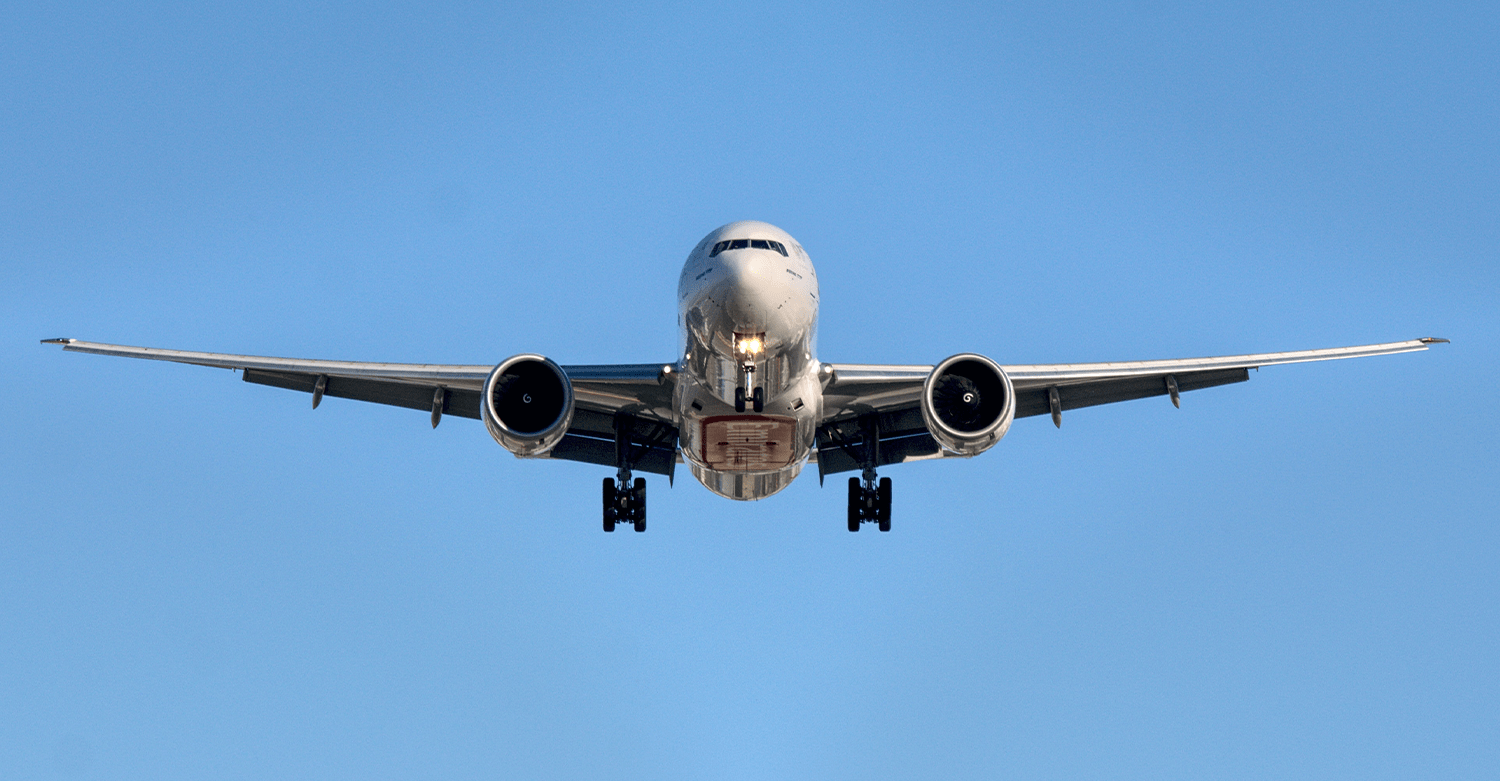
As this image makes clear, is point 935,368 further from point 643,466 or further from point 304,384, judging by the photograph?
point 304,384

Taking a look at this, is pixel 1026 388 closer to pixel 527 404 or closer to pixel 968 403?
pixel 968 403

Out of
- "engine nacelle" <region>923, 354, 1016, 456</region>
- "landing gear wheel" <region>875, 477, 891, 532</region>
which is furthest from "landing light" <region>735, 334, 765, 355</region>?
"landing gear wheel" <region>875, 477, 891, 532</region>

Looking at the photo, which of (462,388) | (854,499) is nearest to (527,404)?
(462,388)

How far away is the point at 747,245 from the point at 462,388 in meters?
Answer: 6.39

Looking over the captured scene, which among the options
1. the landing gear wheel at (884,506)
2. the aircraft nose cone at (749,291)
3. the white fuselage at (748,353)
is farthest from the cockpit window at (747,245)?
the landing gear wheel at (884,506)

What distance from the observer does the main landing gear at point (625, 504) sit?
27.0 metres

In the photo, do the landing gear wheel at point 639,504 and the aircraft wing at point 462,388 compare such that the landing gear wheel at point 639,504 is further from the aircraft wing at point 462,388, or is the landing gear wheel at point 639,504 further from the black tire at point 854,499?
the black tire at point 854,499

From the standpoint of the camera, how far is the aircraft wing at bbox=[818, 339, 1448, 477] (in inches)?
941

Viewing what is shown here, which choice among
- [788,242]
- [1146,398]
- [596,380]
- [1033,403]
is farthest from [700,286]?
[1146,398]

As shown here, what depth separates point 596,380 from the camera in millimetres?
23734

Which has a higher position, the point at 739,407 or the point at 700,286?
the point at 700,286

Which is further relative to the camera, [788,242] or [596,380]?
[596,380]

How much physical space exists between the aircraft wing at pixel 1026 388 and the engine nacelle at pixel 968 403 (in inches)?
36.1

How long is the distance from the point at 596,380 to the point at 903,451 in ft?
20.3
